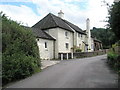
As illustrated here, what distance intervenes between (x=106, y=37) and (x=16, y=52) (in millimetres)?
18883

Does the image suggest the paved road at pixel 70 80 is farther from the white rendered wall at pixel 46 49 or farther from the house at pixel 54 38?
the house at pixel 54 38

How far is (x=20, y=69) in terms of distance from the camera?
1018 centimetres

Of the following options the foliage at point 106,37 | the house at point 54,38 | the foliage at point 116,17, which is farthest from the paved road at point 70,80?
the house at point 54,38

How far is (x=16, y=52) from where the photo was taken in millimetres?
11242

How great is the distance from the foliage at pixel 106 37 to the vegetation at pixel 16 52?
19.3 ft

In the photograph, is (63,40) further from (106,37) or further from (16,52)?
(16,52)

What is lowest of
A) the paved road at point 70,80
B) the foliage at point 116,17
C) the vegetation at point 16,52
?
the paved road at point 70,80

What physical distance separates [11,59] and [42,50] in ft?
45.6

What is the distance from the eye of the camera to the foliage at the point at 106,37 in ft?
31.2

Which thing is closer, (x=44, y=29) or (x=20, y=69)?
(x=20, y=69)

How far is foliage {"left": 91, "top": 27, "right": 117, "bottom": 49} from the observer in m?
9.51

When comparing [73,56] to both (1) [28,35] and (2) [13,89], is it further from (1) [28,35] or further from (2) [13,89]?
(2) [13,89]

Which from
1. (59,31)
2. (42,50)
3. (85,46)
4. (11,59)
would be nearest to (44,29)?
(59,31)

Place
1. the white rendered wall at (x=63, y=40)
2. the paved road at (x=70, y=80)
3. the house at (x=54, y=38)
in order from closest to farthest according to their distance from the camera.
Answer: the paved road at (x=70, y=80) → the house at (x=54, y=38) → the white rendered wall at (x=63, y=40)
